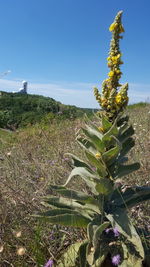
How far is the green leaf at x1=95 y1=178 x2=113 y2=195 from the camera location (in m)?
2.15

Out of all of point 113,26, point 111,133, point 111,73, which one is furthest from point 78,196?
point 113,26

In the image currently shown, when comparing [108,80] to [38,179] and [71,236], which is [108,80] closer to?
[71,236]

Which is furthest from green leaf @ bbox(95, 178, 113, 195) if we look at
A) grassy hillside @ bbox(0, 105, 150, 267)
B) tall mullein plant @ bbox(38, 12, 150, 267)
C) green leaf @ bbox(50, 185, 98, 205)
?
grassy hillside @ bbox(0, 105, 150, 267)

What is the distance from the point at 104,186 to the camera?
7.11 feet

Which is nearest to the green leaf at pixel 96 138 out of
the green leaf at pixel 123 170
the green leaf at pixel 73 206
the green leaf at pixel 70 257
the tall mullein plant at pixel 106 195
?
the tall mullein plant at pixel 106 195

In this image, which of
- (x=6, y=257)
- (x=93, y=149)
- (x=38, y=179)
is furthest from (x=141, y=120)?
(x=6, y=257)

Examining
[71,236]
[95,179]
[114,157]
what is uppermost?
[114,157]

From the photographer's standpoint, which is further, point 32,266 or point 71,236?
point 71,236

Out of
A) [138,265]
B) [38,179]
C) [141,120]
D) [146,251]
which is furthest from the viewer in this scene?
[141,120]

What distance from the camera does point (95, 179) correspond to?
2.17m

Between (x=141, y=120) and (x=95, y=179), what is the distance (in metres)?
5.01

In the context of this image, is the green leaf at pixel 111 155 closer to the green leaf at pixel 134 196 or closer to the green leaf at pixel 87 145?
the green leaf at pixel 87 145

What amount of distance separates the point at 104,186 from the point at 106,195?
169 millimetres

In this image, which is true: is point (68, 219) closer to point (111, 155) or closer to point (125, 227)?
point (125, 227)
